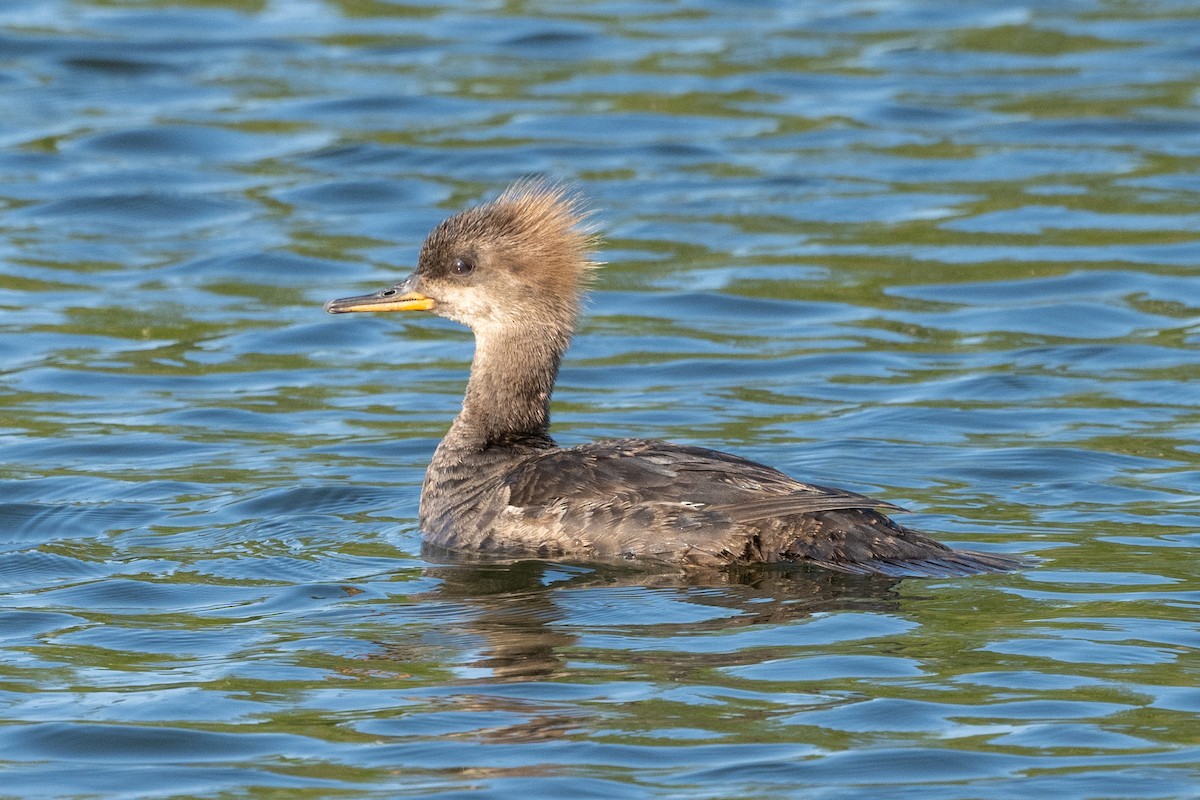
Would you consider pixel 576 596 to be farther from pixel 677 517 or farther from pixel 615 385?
pixel 615 385

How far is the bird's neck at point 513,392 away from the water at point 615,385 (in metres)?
0.56

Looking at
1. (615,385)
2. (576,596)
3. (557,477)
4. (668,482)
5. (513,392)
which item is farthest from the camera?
(615,385)

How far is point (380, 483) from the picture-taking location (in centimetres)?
Answer: 887

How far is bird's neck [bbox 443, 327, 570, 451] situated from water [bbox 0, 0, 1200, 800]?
56 centimetres

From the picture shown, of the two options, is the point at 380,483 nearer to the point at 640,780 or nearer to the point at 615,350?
the point at 615,350

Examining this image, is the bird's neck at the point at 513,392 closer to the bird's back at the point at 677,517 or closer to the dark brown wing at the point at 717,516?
the bird's back at the point at 677,517

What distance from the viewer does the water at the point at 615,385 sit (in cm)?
571

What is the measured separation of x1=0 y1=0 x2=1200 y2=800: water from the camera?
18.7 ft

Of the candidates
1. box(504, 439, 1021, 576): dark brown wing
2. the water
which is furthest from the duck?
the water

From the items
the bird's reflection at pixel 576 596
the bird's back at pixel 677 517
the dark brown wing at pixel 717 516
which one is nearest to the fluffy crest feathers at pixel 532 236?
the bird's back at pixel 677 517

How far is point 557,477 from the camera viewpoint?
757 cm

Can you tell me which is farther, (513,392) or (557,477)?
(513,392)

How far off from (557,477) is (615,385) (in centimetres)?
301

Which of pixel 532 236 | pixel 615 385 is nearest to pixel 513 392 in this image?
pixel 532 236
